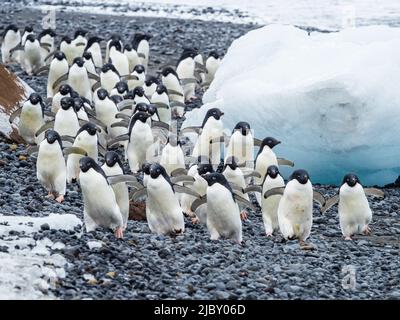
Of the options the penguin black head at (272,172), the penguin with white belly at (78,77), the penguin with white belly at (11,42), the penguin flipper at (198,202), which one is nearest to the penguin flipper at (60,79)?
the penguin with white belly at (78,77)

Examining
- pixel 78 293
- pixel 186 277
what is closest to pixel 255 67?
pixel 186 277

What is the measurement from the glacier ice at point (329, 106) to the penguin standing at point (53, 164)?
225 centimetres

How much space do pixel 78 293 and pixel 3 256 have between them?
2.03ft

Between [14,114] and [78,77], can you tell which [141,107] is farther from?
[78,77]

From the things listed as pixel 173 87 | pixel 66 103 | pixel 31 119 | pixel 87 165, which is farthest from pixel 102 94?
pixel 87 165

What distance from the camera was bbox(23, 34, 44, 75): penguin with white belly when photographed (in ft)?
53.0

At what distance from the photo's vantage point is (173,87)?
1451 cm

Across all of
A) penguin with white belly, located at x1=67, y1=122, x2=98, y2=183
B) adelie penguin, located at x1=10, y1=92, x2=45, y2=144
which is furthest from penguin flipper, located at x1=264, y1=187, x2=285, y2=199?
adelie penguin, located at x1=10, y1=92, x2=45, y2=144

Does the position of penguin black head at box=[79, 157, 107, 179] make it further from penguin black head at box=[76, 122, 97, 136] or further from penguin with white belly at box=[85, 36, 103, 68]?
penguin with white belly at box=[85, 36, 103, 68]

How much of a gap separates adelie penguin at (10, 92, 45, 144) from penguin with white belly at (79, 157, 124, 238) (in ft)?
9.12

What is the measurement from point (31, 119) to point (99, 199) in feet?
10.2

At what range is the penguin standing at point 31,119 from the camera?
37.3ft

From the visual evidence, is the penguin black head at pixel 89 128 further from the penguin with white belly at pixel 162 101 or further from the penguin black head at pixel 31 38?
the penguin black head at pixel 31 38
